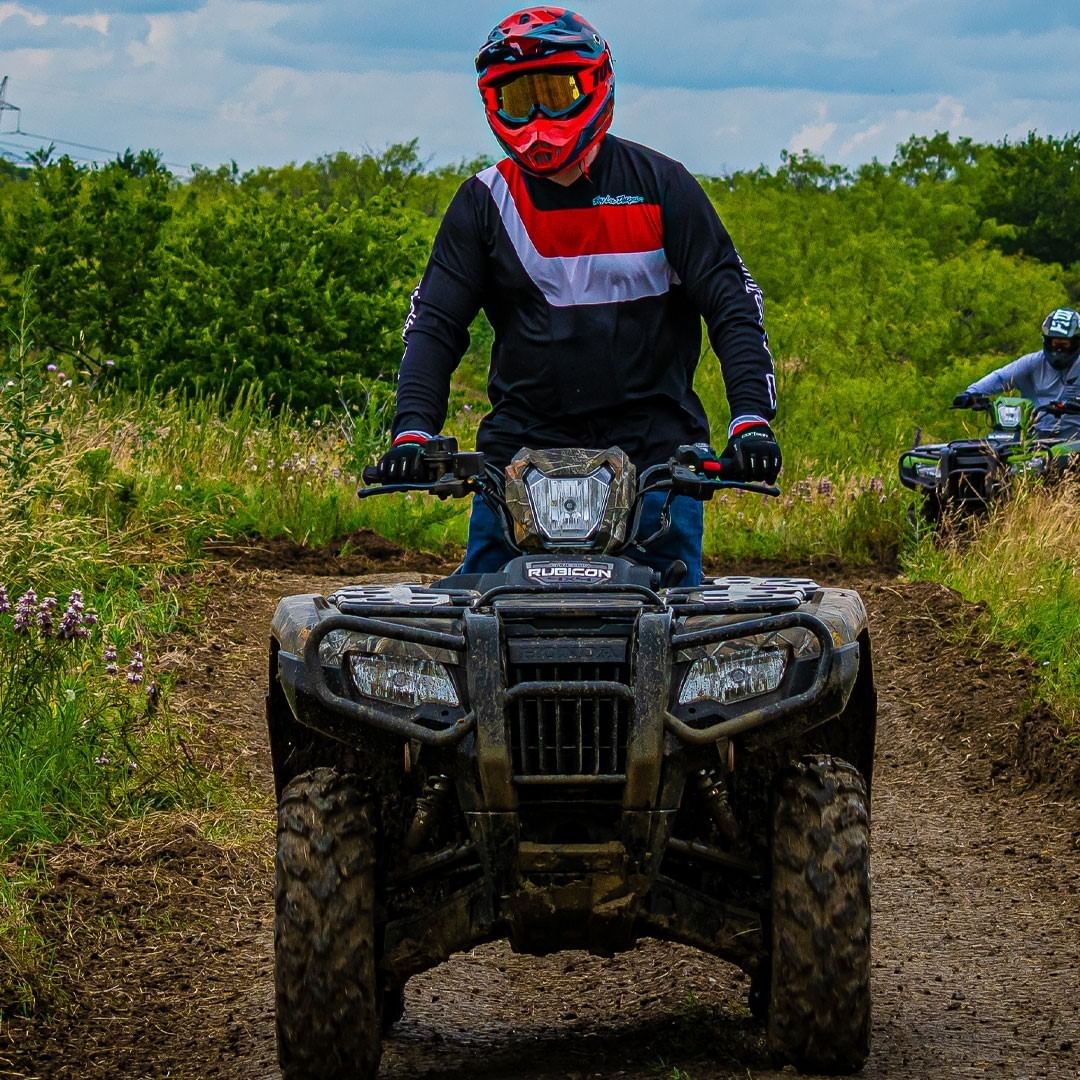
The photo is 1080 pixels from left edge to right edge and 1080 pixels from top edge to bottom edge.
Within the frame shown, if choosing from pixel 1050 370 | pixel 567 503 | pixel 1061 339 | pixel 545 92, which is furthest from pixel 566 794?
pixel 1050 370

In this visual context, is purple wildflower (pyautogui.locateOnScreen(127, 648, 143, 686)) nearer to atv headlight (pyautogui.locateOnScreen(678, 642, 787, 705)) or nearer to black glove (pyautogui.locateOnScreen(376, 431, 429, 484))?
black glove (pyautogui.locateOnScreen(376, 431, 429, 484))

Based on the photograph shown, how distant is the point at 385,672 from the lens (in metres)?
3.89

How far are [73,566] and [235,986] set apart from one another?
4426 millimetres

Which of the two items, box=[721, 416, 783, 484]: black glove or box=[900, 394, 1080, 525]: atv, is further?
box=[900, 394, 1080, 525]: atv

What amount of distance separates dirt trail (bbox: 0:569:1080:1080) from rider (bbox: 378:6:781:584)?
1153 mm

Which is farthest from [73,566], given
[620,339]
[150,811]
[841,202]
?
[841,202]

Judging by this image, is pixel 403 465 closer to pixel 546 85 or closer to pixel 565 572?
pixel 565 572

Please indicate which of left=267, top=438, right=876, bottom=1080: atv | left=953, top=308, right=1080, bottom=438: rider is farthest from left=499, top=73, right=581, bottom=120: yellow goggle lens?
left=953, top=308, right=1080, bottom=438: rider

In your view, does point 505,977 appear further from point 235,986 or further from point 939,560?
point 939,560

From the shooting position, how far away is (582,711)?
376cm

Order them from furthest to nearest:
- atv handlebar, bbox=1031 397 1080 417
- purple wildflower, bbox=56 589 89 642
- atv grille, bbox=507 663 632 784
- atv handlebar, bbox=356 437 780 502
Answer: atv handlebar, bbox=1031 397 1080 417, purple wildflower, bbox=56 589 89 642, atv handlebar, bbox=356 437 780 502, atv grille, bbox=507 663 632 784

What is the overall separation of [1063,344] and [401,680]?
1254 centimetres

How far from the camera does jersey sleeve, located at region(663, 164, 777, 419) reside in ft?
15.7

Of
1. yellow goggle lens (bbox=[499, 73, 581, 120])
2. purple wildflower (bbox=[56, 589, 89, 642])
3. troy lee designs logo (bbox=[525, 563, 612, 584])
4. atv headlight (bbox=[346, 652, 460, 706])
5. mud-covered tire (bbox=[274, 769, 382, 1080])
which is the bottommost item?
mud-covered tire (bbox=[274, 769, 382, 1080])
